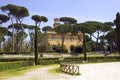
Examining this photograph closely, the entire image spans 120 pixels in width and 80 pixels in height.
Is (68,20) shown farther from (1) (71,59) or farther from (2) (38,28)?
(1) (71,59)

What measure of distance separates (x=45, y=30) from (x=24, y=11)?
120 ft

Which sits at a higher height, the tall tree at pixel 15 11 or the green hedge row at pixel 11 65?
the tall tree at pixel 15 11

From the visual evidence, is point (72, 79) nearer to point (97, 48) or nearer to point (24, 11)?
point (24, 11)

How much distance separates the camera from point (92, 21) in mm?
85938

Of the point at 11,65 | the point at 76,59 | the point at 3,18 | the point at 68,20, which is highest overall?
the point at 68,20

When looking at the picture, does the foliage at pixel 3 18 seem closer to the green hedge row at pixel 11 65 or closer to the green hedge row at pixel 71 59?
the green hedge row at pixel 71 59

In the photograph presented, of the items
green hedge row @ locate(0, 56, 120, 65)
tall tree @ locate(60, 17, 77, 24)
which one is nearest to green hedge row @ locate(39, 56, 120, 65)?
green hedge row @ locate(0, 56, 120, 65)

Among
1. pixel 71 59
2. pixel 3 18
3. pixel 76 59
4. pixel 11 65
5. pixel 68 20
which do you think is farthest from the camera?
pixel 68 20

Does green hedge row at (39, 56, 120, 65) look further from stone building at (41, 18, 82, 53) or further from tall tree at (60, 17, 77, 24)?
stone building at (41, 18, 82, 53)

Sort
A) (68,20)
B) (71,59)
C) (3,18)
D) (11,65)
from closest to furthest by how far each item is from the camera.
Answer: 1. (11,65)
2. (71,59)
3. (3,18)
4. (68,20)

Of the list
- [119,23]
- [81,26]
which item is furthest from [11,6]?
[119,23]

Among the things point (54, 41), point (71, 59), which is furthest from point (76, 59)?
point (54, 41)

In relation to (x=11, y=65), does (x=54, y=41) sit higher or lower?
higher

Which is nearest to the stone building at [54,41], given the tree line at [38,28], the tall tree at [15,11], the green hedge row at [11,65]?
the tree line at [38,28]
